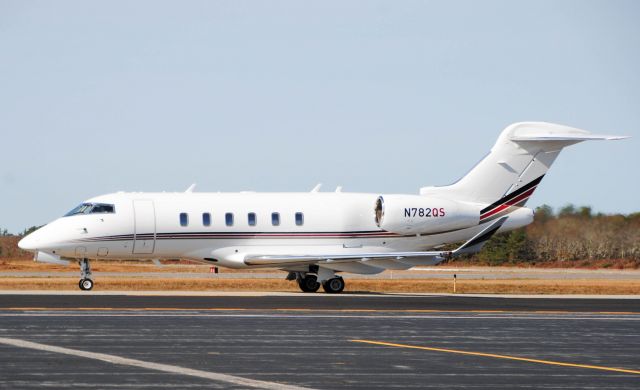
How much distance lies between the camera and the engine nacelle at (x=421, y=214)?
39.2 meters

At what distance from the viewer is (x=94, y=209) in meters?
37.7

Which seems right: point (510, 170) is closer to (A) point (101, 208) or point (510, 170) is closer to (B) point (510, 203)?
(B) point (510, 203)

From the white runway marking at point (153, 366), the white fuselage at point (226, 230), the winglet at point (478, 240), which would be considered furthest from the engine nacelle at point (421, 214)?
the white runway marking at point (153, 366)

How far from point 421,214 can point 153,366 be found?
24.7 m

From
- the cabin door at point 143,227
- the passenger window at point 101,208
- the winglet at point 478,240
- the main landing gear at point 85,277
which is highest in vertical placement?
the passenger window at point 101,208

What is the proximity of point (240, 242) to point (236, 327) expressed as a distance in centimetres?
1625

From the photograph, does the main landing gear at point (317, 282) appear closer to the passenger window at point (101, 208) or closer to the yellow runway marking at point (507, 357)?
the passenger window at point (101, 208)

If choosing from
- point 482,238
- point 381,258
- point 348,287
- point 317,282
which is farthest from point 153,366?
point 348,287

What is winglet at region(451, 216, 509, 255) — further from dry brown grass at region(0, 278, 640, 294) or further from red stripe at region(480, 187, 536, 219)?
dry brown grass at region(0, 278, 640, 294)

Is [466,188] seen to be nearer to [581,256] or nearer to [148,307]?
[148,307]

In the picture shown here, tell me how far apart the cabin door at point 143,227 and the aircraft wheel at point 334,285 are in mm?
6011

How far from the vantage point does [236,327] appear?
73.0 ft

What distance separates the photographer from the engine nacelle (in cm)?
3919

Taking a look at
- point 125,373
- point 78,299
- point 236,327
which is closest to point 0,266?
point 78,299
